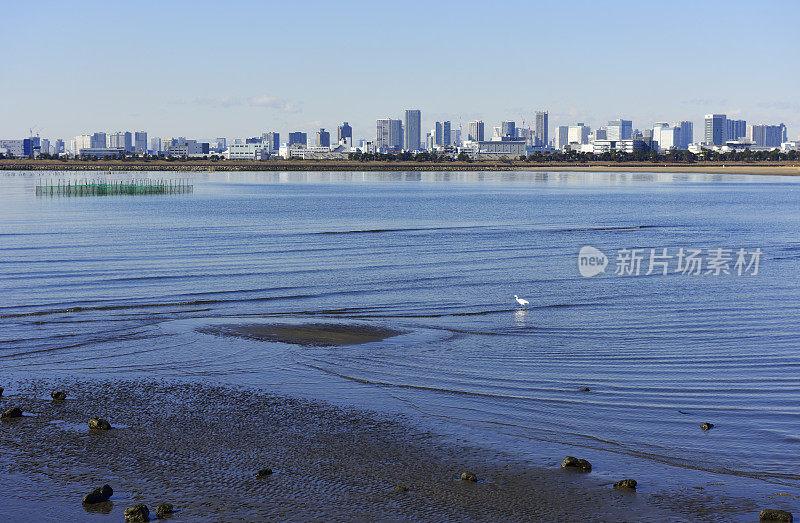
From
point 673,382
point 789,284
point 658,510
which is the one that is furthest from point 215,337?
point 789,284

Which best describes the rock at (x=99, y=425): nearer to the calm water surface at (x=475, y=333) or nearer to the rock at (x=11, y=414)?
the rock at (x=11, y=414)

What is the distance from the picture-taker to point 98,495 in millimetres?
11016

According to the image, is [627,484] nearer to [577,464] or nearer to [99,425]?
[577,464]

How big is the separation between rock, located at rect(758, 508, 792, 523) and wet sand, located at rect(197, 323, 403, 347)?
41.1 ft

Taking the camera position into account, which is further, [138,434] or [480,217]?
[480,217]

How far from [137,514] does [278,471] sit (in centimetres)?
239

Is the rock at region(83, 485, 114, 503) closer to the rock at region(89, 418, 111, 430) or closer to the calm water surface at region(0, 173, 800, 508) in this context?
the rock at region(89, 418, 111, 430)

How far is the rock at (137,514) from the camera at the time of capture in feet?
34.3

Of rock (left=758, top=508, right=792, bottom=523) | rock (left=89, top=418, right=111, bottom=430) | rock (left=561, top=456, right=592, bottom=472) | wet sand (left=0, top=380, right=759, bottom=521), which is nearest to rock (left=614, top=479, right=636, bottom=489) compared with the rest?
wet sand (left=0, top=380, right=759, bottom=521)

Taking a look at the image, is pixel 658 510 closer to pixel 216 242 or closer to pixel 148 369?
pixel 148 369

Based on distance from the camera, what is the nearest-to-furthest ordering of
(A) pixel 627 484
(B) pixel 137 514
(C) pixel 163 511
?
1. (B) pixel 137 514
2. (C) pixel 163 511
3. (A) pixel 627 484

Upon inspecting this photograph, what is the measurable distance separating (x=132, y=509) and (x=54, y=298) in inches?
772

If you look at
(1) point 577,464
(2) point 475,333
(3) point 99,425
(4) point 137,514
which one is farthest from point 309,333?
(4) point 137,514

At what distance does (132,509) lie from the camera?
416 inches
